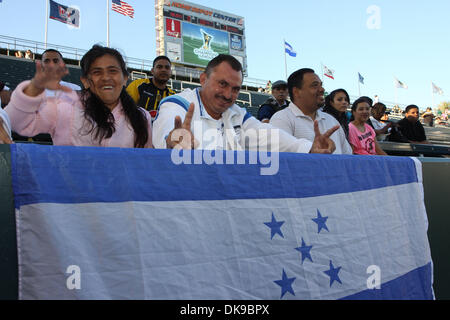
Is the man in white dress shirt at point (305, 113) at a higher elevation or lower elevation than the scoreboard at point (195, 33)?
lower

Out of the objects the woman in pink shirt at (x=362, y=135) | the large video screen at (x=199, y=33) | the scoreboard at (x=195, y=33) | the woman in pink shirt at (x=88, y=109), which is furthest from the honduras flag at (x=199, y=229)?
the large video screen at (x=199, y=33)

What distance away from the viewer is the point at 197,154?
4.65 ft

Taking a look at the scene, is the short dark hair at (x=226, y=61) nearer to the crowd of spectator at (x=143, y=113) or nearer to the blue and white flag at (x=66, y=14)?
the crowd of spectator at (x=143, y=113)

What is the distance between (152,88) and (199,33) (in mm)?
26588

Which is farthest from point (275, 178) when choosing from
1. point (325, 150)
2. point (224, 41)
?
point (224, 41)

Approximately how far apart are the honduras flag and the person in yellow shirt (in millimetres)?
3070

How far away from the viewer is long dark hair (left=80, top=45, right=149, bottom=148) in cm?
199

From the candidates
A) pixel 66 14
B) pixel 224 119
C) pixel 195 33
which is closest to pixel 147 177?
pixel 224 119

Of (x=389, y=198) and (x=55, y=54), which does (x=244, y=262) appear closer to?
(x=389, y=198)

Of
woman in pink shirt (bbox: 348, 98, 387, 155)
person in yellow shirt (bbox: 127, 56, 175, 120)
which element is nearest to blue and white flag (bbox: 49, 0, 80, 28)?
person in yellow shirt (bbox: 127, 56, 175, 120)

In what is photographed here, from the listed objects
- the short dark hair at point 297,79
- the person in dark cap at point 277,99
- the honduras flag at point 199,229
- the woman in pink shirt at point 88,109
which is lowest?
the honduras flag at point 199,229

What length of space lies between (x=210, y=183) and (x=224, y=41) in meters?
31.7

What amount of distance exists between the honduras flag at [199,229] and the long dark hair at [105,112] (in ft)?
2.55

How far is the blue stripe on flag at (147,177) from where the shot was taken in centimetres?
108
